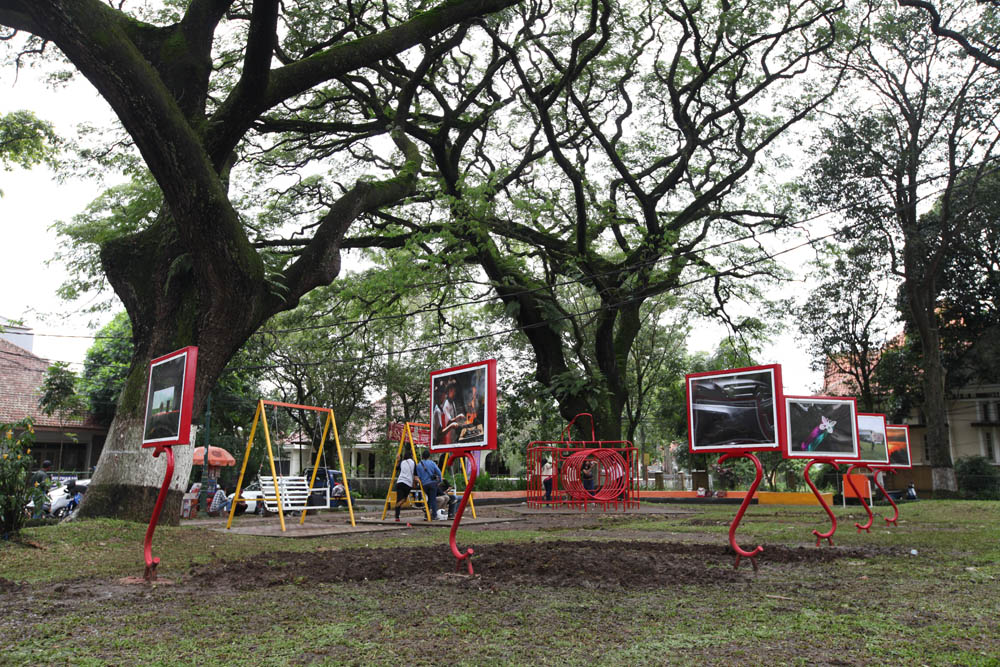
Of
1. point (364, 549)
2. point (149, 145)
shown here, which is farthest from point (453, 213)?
point (364, 549)

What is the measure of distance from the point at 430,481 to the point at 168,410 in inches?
269

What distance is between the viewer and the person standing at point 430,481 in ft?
39.4

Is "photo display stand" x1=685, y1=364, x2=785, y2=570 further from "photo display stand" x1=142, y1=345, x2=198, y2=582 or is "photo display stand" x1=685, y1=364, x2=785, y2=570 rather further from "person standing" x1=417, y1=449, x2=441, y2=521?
"person standing" x1=417, y1=449, x2=441, y2=521

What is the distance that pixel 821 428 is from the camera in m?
8.47

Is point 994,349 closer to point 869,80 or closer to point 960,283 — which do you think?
point 960,283

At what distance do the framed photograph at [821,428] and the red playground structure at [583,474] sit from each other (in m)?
7.16

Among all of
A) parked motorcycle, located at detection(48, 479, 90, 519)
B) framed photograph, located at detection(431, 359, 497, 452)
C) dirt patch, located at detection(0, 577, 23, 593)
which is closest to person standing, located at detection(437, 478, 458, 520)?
framed photograph, located at detection(431, 359, 497, 452)

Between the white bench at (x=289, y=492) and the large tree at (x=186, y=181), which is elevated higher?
the large tree at (x=186, y=181)

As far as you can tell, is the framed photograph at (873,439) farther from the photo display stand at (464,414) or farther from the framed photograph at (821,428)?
the photo display stand at (464,414)

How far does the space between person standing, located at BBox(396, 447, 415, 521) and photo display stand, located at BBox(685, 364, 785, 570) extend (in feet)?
21.9

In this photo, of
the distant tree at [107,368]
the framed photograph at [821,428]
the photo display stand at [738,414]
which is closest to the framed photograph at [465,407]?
the photo display stand at [738,414]

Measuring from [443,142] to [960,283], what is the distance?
813 inches

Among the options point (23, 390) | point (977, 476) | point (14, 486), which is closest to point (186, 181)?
point (14, 486)

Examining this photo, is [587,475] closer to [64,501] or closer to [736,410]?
[736,410]
